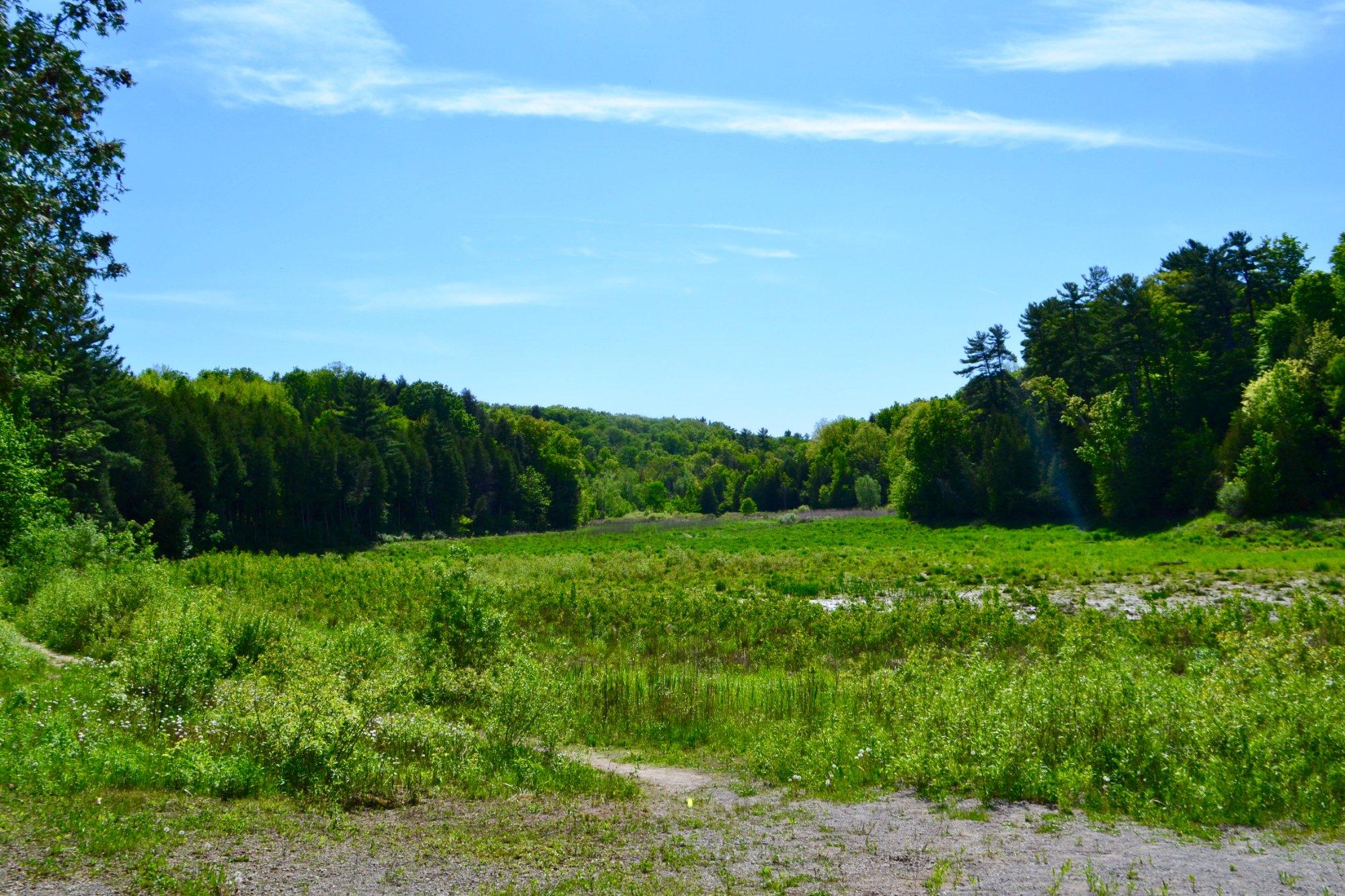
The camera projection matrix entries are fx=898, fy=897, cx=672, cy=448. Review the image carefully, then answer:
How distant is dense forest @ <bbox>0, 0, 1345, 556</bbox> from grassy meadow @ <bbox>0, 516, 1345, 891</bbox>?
4854 millimetres

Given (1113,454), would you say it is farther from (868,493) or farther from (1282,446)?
(868,493)

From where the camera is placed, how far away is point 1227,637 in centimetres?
1561

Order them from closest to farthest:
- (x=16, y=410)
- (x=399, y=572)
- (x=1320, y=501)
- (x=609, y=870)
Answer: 1. (x=609, y=870)
2. (x=16, y=410)
3. (x=399, y=572)
4. (x=1320, y=501)

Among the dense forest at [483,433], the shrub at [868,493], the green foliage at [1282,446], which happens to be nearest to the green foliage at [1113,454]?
the dense forest at [483,433]

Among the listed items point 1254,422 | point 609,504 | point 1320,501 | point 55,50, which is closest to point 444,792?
point 55,50

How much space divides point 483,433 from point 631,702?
9057 cm

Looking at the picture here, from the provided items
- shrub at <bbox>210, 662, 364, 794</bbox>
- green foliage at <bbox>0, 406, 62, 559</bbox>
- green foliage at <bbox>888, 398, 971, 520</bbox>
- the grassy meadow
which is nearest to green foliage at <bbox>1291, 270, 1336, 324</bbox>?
green foliage at <bbox>888, 398, 971, 520</bbox>

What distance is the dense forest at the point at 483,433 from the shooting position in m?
10.2

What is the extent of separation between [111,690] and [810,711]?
9.87m

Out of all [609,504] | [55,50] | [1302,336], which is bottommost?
[609,504]

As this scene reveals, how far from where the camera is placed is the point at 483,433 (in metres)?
104

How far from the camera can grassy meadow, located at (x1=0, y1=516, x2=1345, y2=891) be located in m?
9.08

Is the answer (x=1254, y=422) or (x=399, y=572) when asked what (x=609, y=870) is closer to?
(x=399, y=572)

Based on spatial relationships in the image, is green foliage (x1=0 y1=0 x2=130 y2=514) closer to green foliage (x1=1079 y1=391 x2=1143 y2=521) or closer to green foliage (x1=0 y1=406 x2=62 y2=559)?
green foliage (x1=0 y1=406 x2=62 y2=559)
